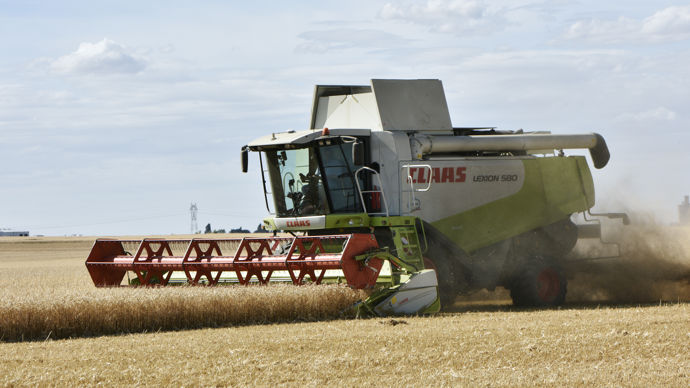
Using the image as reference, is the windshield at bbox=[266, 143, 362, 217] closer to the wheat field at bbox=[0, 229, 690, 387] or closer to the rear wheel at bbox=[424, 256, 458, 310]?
the rear wheel at bbox=[424, 256, 458, 310]

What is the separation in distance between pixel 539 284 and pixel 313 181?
143 inches

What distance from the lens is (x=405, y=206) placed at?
12.0 meters

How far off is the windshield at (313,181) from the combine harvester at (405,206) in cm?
2

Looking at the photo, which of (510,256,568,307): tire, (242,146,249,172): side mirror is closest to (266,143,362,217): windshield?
(242,146,249,172): side mirror

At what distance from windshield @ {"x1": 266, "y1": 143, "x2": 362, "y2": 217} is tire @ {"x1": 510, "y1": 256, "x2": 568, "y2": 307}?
269 centimetres

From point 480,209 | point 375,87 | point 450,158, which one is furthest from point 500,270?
point 375,87

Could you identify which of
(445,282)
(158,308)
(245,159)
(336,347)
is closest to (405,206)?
(445,282)

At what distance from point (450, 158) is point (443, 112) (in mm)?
744

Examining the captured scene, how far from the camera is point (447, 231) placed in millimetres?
12414

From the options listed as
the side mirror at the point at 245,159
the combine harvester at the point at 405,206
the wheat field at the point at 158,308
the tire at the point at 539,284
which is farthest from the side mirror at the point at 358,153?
the tire at the point at 539,284

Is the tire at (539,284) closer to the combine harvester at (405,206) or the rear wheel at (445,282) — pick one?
the combine harvester at (405,206)

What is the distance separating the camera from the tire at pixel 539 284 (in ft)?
41.7

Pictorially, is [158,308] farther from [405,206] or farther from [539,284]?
[539,284]

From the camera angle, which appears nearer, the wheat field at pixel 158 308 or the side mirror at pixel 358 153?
the wheat field at pixel 158 308
